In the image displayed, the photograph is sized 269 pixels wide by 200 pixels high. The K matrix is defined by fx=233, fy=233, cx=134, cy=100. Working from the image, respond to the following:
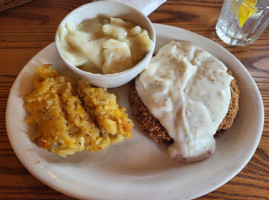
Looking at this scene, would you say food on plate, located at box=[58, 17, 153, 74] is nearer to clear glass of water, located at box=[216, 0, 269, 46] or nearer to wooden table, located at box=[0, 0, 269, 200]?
wooden table, located at box=[0, 0, 269, 200]

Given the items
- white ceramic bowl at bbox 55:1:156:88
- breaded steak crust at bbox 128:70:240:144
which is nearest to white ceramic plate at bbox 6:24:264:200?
breaded steak crust at bbox 128:70:240:144

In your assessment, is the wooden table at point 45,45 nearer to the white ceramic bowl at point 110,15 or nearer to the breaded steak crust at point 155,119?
the breaded steak crust at point 155,119

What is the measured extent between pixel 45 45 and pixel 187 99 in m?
1.03

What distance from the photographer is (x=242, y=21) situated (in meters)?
1.46

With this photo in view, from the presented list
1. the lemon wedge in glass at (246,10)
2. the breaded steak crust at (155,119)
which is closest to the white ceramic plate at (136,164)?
the breaded steak crust at (155,119)

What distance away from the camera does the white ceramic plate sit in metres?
0.97

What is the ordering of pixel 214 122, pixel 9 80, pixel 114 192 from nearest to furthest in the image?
pixel 114 192, pixel 214 122, pixel 9 80

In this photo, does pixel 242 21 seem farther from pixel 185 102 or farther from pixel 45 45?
pixel 45 45

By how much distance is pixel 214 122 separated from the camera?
108 centimetres

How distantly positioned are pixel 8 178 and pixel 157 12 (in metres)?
1.43

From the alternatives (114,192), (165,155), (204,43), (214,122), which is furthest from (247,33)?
(114,192)

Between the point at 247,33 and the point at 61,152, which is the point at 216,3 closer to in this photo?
the point at 247,33

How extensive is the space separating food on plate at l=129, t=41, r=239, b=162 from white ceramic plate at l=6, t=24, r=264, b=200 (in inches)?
2.3

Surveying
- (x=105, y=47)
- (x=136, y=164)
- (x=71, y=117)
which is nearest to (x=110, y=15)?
(x=105, y=47)
